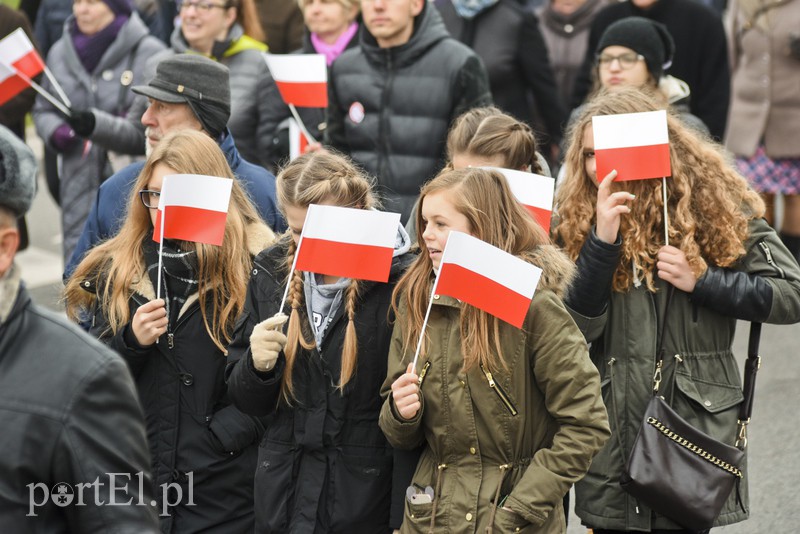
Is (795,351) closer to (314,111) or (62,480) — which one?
(314,111)

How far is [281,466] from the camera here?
3953mm

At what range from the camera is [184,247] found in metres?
4.41

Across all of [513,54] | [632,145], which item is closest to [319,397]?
[632,145]

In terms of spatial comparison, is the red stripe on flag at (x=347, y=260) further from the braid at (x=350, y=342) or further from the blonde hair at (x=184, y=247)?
the blonde hair at (x=184, y=247)

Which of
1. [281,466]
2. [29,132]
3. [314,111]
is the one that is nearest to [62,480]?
[281,466]

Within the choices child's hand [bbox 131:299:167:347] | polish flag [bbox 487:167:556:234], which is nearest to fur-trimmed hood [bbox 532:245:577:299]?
polish flag [bbox 487:167:556:234]

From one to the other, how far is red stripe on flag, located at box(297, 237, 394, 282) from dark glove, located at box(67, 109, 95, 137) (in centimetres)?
329

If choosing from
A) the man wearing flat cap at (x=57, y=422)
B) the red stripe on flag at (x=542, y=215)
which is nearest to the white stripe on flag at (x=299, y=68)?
the red stripe on flag at (x=542, y=215)

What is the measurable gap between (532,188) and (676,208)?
524 millimetres

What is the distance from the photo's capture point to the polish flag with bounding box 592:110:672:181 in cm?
420

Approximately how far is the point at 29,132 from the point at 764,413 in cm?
1140

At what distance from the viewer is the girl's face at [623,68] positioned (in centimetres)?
623

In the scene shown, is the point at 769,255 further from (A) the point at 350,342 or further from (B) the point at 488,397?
(A) the point at 350,342

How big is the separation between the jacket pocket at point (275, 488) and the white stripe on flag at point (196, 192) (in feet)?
2.85
